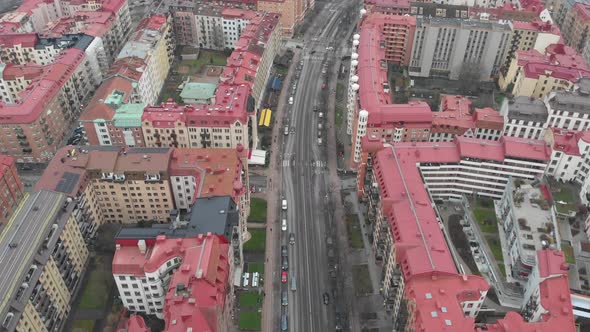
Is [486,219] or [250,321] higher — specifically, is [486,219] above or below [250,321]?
above

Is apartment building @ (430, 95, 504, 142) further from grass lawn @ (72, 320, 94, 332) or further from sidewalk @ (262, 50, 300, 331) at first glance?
grass lawn @ (72, 320, 94, 332)

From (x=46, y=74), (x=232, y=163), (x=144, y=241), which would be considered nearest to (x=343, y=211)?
(x=232, y=163)

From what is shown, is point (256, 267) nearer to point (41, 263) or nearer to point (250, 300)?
point (250, 300)

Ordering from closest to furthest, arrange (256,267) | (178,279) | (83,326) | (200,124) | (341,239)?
(178,279), (83,326), (256,267), (341,239), (200,124)

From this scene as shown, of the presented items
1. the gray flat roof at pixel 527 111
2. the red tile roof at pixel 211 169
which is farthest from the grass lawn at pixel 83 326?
the gray flat roof at pixel 527 111

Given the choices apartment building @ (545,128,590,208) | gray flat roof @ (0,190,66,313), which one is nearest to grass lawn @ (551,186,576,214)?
apartment building @ (545,128,590,208)

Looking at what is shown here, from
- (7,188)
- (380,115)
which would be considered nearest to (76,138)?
(7,188)

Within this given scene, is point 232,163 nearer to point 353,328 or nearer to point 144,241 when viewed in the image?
point 144,241
